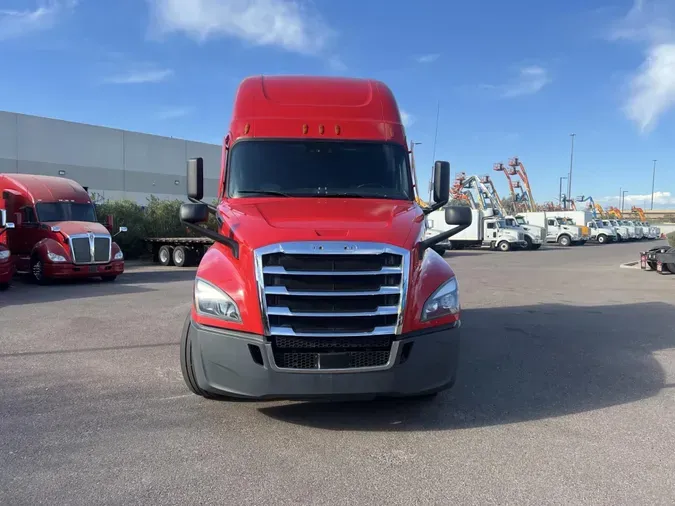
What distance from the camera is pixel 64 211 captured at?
56.2 feet

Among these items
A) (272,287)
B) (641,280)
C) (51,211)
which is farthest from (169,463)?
(641,280)

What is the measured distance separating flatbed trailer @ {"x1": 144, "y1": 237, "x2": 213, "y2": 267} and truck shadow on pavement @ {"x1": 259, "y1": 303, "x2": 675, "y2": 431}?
13171mm

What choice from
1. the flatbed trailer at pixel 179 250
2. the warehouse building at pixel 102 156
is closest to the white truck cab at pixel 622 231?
the warehouse building at pixel 102 156

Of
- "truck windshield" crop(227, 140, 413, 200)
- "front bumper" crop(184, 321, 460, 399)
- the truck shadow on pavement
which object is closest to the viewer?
"front bumper" crop(184, 321, 460, 399)

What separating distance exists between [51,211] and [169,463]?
1485cm

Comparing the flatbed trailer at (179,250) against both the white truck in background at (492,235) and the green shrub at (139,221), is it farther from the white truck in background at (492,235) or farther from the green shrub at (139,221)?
the white truck in background at (492,235)

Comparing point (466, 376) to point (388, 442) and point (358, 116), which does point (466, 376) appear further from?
point (358, 116)

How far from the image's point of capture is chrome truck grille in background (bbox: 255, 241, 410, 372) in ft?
14.8

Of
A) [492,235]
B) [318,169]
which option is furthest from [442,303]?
[492,235]

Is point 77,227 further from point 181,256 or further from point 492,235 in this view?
point 492,235

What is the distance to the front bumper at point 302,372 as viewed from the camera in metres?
4.45

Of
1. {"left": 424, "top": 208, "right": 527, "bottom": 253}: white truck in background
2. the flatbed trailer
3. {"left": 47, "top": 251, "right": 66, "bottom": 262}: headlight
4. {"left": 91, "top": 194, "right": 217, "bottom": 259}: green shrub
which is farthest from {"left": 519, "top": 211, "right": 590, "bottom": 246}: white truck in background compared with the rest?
{"left": 47, "top": 251, "right": 66, "bottom": 262}: headlight

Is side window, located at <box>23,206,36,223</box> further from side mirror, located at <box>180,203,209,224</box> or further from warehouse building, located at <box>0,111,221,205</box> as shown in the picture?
warehouse building, located at <box>0,111,221,205</box>

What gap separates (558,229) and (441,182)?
48563 mm
